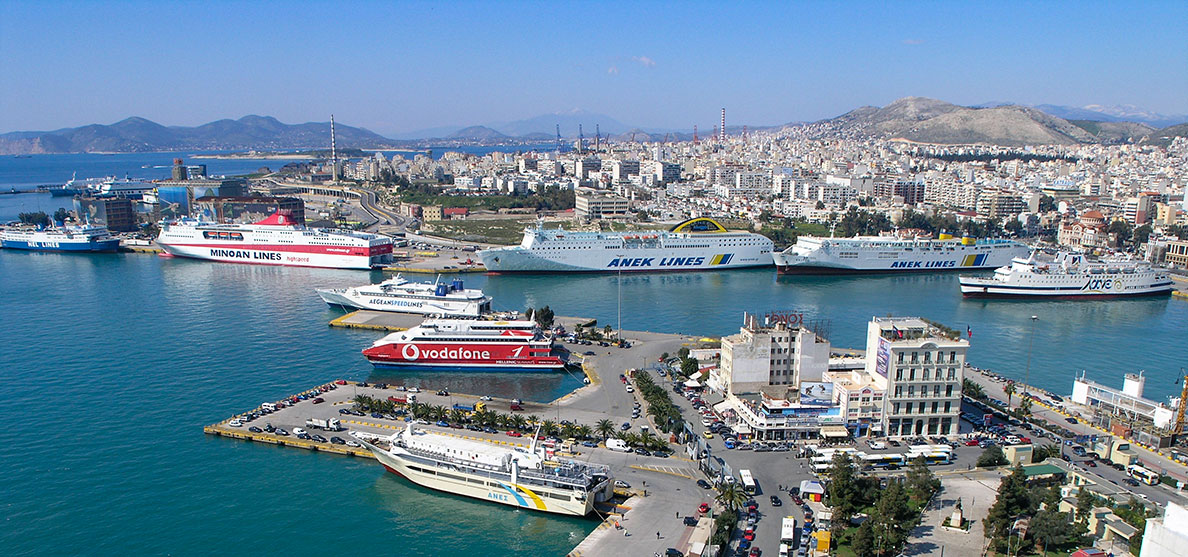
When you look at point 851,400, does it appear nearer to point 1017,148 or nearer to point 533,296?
point 533,296

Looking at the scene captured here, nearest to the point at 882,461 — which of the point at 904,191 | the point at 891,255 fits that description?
the point at 891,255

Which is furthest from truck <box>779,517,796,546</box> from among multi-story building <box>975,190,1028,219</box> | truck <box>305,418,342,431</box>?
multi-story building <box>975,190,1028,219</box>

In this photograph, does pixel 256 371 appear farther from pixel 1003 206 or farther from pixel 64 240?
pixel 1003 206

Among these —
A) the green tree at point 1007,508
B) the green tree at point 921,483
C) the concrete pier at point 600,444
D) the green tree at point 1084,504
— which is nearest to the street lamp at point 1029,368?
the green tree at point 1084,504

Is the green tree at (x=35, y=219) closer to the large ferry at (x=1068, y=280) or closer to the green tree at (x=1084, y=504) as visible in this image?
the large ferry at (x=1068, y=280)

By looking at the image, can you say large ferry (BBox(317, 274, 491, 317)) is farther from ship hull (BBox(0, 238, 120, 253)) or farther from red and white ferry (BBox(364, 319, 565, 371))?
ship hull (BBox(0, 238, 120, 253))

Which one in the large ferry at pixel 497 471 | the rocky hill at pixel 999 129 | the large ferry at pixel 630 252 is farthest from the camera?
the rocky hill at pixel 999 129
